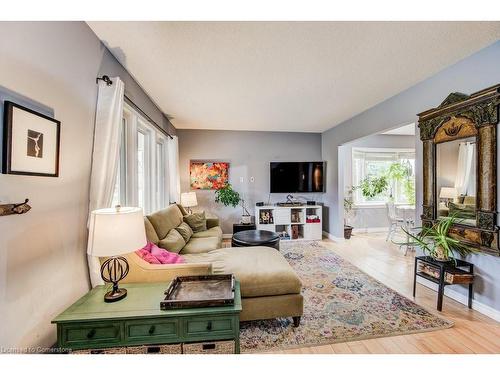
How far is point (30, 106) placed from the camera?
1.15m

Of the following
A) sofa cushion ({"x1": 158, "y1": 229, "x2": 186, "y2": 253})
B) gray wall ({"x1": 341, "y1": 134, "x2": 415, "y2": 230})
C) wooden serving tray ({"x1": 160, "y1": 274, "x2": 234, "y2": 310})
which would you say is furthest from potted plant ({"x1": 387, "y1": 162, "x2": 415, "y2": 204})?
wooden serving tray ({"x1": 160, "y1": 274, "x2": 234, "y2": 310})

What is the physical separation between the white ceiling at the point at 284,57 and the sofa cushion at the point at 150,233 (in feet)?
5.39

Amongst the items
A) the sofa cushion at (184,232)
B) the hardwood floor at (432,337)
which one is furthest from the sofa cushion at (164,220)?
the hardwood floor at (432,337)

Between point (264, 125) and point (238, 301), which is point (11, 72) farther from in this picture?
point (264, 125)

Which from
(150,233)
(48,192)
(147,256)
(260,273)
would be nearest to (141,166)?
(150,233)

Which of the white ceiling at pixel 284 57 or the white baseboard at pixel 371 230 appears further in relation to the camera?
the white baseboard at pixel 371 230

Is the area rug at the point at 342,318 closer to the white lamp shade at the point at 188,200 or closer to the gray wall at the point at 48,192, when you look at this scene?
the gray wall at the point at 48,192

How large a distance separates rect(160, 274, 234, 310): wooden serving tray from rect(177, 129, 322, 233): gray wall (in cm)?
337

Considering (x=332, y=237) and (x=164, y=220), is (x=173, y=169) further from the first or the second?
(x=332, y=237)

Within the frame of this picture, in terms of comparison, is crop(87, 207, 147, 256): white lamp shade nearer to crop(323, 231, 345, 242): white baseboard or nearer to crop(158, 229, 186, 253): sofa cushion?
crop(158, 229, 186, 253): sofa cushion

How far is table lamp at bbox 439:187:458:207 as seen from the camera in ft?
7.68

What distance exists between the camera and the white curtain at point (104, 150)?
1.62 meters

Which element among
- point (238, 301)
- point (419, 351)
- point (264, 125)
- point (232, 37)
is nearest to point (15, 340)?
point (238, 301)

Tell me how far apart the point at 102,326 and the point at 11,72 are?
136 centimetres
